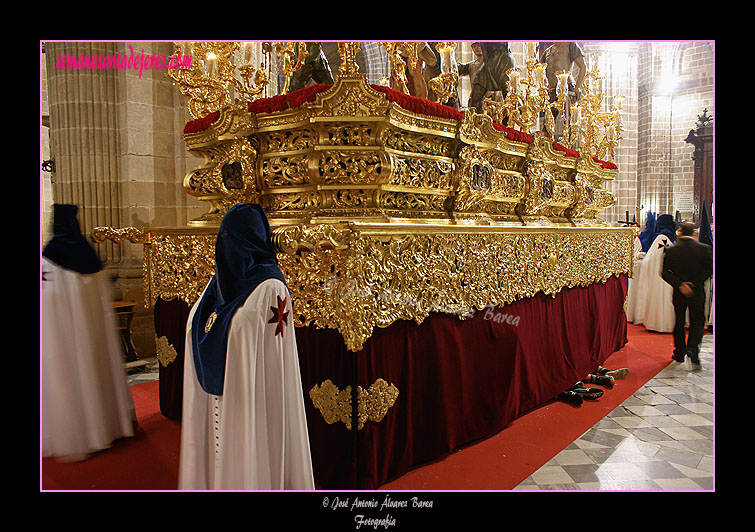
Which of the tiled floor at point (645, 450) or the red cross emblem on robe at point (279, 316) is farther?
the tiled floor at point (645, 450)

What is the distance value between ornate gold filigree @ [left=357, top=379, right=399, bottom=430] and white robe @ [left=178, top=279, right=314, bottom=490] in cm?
55

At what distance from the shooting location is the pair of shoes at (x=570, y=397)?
4.04 meters

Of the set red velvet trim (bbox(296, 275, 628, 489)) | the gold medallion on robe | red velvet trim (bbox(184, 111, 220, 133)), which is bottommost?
red velvet trim (bbox(296, 275, 628, 489))

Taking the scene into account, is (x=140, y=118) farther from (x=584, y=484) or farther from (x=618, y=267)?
(x=618, y=267)

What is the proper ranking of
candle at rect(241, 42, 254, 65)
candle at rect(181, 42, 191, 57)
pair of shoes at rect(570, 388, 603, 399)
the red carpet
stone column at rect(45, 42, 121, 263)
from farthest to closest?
stone column at rect(45, 42, 121, 263)
pair of shoes at rect(570, 388, 603, 399)
candle at rect(241, 42, 254, 65)
candle at rect(181, 42, 191, 57)
the red carpet

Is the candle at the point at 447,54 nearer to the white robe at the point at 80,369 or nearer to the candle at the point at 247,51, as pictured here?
the candle at the point at 247,51

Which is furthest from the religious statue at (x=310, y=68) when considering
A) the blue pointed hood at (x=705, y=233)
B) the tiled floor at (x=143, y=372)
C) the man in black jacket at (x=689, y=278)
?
the blue pointed hood at (x=705, y=233)

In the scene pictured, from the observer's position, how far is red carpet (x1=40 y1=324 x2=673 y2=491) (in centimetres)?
269

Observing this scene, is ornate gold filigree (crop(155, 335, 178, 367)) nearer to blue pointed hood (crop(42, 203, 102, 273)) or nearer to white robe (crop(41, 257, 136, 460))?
white robe (crop(41, 257, 136, 460))

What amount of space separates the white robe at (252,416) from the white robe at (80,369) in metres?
1.56

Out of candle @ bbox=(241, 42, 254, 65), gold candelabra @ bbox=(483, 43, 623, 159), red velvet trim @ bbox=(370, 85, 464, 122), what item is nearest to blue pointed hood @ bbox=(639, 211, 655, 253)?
gold candelabra @ bbox=(483, 43, 623, 159)

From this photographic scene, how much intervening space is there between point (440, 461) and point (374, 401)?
2.46 ft

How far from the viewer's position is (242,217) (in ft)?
6.09

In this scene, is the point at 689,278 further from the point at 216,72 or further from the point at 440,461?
the point at 216,72
